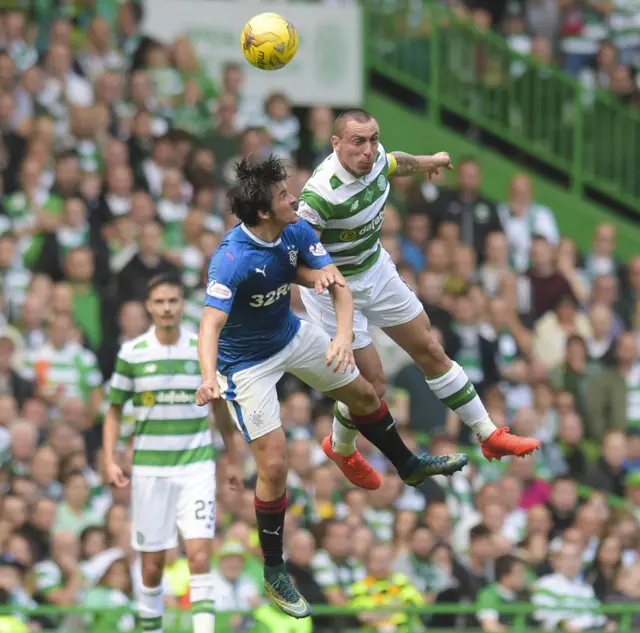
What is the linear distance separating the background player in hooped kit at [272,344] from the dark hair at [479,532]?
367 cm

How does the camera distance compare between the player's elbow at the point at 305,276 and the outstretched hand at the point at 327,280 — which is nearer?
the outstretched hand at the point at 327,280

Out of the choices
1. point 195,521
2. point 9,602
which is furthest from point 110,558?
point 195,521

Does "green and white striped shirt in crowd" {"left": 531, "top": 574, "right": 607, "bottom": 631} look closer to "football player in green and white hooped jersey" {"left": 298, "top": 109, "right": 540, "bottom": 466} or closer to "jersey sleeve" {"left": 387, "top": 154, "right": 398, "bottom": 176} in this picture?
"football player in green and white hooped jersey" {"left": 298, "top": 109, "right": 540, "bottom": 466}

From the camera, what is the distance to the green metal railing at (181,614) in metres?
12.5

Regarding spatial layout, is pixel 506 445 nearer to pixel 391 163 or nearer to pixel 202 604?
pixel 391 163

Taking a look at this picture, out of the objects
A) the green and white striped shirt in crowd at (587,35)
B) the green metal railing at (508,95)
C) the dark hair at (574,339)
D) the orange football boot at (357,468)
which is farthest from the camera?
the green and white striped shirt in crowd at (587,35)

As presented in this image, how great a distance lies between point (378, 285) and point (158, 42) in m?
7.27

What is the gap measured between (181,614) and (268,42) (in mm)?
4947

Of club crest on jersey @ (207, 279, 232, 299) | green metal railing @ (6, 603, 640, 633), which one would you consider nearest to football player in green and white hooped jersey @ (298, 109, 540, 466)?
club crest on jersey @ (207, 279, 232, 299)

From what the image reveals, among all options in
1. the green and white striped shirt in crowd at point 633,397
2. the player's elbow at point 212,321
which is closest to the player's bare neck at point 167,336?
the player's elbow at point 212,321

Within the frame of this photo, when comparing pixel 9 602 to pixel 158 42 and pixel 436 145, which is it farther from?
pixel 436 145

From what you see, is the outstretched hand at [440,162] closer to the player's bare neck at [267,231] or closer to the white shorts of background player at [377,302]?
the white shorts of background player at [377,302]

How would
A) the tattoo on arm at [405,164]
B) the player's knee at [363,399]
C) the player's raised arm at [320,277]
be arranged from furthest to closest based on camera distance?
1. the tattoo on arm at [405,164]
2. the player's knee at [363,399]
3. the player's raised arm at [320,277]

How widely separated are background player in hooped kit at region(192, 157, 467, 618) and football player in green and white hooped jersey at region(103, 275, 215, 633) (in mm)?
1705
